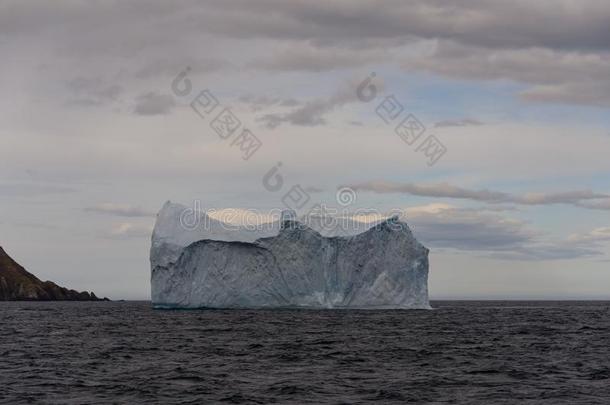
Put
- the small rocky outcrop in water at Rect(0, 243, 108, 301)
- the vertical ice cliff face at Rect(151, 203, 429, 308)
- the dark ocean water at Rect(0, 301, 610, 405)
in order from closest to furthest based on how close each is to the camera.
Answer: the dark ocean water at Rect(0, 301, 610, 405), the vertical ice cliff face at Rect(151, 203, 429, 308), the small rocky outcrop in water at Rect(0, 243, 108, 301)

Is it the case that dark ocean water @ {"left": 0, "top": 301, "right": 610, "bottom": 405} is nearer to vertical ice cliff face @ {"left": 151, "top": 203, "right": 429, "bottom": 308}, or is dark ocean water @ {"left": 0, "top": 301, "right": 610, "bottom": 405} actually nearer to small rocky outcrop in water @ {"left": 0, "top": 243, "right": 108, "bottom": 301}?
vertical ice cliff face @ {"left": 151, "top": 203, "right": 429, "bottom": 308}

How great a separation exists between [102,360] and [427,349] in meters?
12.3

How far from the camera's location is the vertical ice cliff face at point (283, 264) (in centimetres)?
5788

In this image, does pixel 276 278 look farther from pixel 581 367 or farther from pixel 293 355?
pixel 581 367

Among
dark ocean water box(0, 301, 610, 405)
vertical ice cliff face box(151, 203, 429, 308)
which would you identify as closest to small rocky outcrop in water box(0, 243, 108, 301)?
vertical ice cliff face box(151, 203, 429, 308)

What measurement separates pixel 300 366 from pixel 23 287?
114 m

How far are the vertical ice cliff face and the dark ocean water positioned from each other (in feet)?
49.6

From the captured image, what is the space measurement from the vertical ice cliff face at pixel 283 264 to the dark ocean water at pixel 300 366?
15111 mm

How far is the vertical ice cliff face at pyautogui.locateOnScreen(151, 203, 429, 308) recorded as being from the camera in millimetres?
57875

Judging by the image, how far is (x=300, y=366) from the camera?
87.2 feet

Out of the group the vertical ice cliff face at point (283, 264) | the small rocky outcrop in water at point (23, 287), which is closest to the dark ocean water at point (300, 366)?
the vertical ice cliff face at point (283, 264)

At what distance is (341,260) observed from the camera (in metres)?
59.4

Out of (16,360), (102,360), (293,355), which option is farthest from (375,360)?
(16,360)

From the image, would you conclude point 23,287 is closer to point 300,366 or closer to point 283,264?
point 283,264
